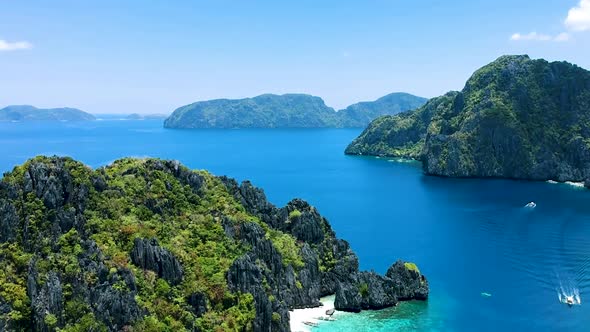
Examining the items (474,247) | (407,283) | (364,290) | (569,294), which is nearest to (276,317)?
(364,290)

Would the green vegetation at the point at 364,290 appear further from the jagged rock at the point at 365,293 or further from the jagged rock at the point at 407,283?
the jagged rock at the point at 407,283

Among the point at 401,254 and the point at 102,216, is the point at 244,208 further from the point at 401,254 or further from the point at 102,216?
the point at 401,254

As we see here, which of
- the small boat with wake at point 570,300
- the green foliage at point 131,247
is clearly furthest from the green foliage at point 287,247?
the small boat with wake at point 570,300

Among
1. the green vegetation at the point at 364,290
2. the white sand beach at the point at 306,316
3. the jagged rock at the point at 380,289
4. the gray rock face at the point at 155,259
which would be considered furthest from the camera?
the green vegetation at the point at 364,290

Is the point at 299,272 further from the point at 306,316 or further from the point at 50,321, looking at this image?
the point at 50,321

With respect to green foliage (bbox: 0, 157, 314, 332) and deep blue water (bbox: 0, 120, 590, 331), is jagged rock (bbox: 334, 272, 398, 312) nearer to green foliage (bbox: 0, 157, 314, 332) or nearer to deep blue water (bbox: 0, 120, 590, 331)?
deep blue water (bbox: 0, 120, 590, 331)
